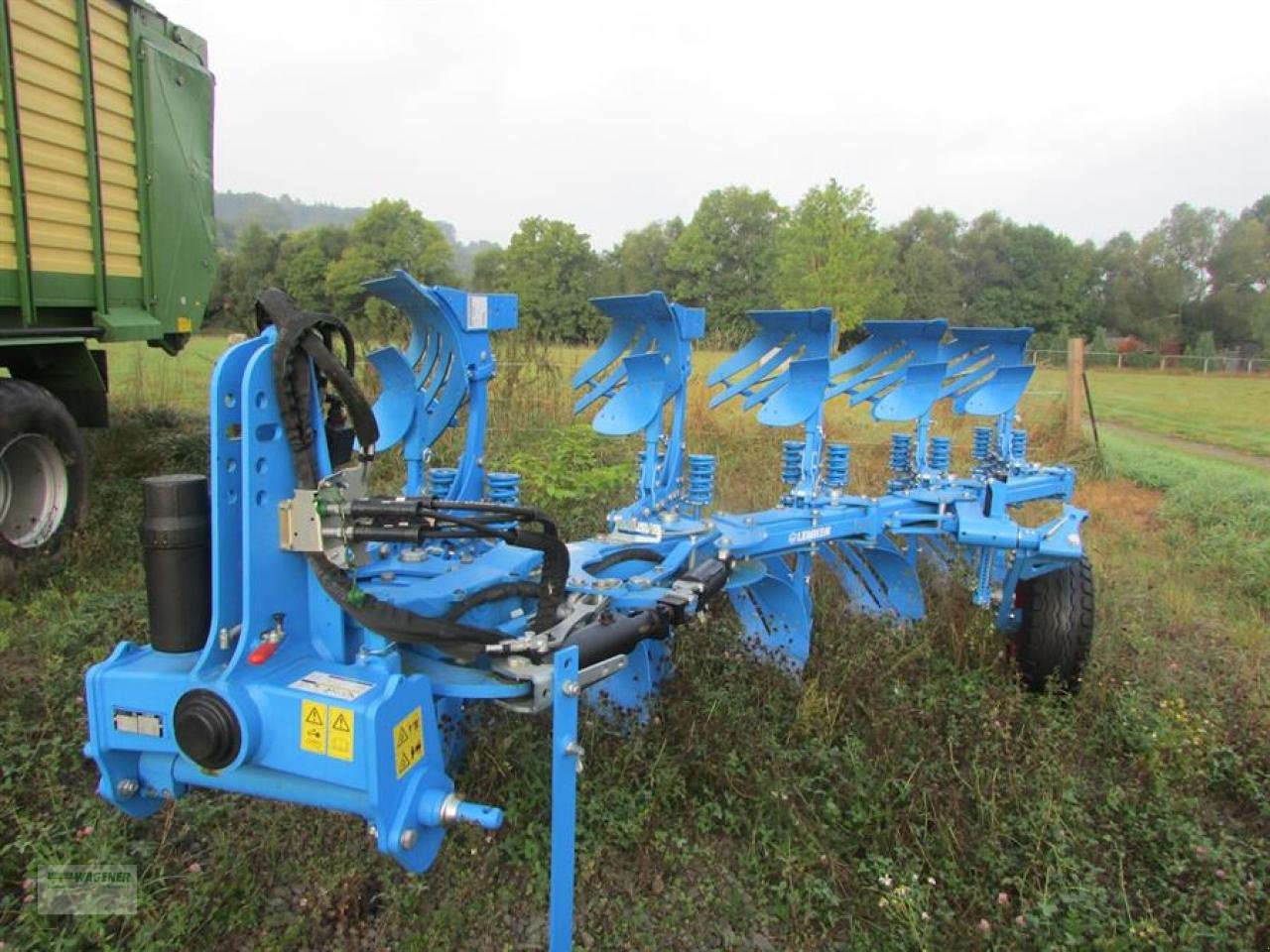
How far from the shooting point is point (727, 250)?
5738 centimetres

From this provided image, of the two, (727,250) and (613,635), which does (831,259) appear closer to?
(727,250)

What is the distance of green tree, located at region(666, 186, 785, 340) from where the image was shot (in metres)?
51.4

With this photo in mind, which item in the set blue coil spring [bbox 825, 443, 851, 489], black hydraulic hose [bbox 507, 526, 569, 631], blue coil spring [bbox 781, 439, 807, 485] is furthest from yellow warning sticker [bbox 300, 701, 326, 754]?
blue coil spring [bbox 825, 443, 851, 489]

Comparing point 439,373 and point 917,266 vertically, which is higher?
point 917,266

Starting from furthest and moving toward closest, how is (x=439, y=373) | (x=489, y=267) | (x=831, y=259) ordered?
(x=489, y=267) < (x=831, y=259) < (x=439, y=373)

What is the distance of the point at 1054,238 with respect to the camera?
6044 cm

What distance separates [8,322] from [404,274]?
367 centimetres

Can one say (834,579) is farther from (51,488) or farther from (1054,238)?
(1054,238)

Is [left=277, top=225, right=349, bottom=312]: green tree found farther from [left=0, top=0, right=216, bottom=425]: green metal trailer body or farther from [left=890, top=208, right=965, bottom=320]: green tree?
[left=890, top=208, right=965, bottom=320]: green tree

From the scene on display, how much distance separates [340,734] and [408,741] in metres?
0.16

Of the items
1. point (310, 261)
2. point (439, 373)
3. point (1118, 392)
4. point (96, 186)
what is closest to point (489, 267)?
point (310, 261)

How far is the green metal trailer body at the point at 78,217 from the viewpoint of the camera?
4504 mm

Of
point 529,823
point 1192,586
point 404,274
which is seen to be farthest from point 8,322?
point 1192,586

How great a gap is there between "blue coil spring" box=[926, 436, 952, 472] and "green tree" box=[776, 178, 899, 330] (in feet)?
84.1
